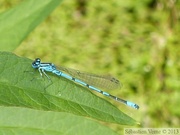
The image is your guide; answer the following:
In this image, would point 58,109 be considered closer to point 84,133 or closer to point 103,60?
point 84,133

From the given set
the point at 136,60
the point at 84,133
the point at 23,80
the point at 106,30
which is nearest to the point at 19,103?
the point at 23,80

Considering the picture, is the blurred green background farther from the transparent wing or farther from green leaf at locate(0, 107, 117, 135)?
green leaf at locate(0, 107, 117, 135)

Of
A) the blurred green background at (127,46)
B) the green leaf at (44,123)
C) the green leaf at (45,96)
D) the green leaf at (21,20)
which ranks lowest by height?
the green leaf at (44,123)

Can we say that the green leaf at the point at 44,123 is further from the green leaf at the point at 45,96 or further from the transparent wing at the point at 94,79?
the transparent wing at the point at 94,79

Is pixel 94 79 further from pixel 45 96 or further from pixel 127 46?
pixel 127 46

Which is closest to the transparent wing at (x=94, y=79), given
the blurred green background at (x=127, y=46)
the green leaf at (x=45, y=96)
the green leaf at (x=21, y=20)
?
the green leaf at (x=21, y=20)

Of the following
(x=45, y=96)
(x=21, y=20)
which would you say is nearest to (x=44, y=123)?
(x=45, y=96)
